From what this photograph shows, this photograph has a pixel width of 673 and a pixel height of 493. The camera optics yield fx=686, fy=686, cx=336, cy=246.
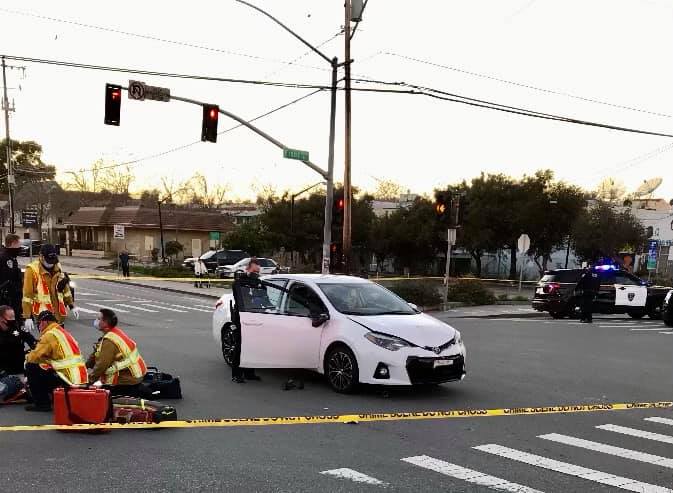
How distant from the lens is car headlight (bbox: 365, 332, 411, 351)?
327 inches

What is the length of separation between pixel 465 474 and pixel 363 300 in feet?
13.1

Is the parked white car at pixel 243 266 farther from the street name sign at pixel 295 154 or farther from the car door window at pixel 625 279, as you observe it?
the car door window at pixel 625 279

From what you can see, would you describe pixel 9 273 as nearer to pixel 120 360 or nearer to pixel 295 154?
pixel 120 360

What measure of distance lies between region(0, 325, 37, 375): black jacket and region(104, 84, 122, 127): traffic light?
10974 mm

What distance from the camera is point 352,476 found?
5473 mm

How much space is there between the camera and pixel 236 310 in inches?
377

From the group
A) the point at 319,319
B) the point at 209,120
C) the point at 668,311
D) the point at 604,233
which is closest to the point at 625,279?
the point at 668,311

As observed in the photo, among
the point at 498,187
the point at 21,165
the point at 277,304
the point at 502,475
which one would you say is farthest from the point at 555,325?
the point at 21,165

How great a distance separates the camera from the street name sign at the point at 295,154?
69.1ft

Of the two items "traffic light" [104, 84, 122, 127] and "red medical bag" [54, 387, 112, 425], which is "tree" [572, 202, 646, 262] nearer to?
"traffic light" [104, 84, 122, 127]

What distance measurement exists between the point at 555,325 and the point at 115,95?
45.4 ft

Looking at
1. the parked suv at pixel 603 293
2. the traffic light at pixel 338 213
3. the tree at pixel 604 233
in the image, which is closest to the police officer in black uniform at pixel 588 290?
the parked suv at pixel 603 293

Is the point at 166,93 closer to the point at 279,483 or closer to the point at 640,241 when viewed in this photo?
the point at 279,483

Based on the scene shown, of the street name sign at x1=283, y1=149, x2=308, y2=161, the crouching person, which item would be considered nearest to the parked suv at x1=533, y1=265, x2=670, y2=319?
the street name sign at x1=283, y1=149, x2=308, y2=161
